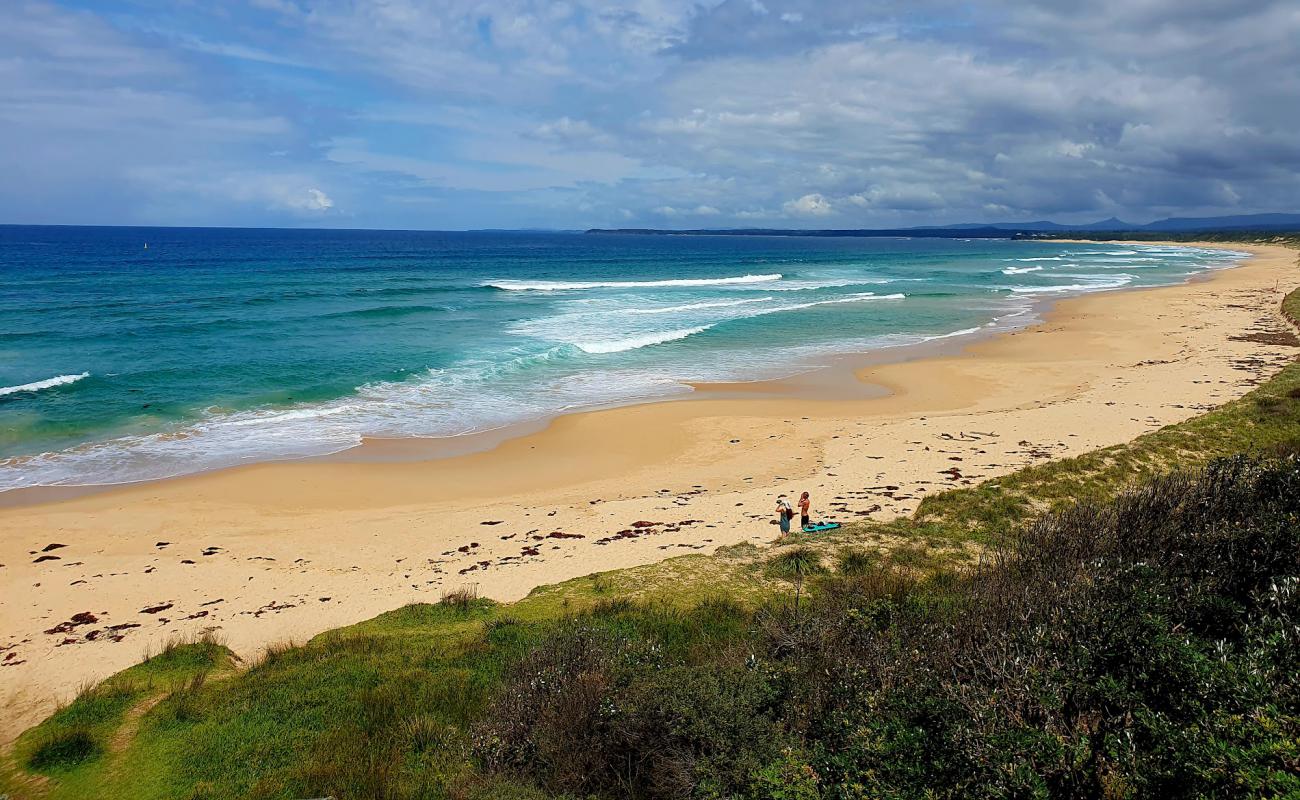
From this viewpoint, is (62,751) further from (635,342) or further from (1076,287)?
(1076,287)

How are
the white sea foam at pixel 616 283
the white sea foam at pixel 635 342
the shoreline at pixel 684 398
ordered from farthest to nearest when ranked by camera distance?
the white sea foam at pixel 616 283 < the white sea foam at pixel 635 342 < the shoreline at pixel 684 398

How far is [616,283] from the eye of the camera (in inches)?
2571

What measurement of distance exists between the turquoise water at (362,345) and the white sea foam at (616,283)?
1.41 ft

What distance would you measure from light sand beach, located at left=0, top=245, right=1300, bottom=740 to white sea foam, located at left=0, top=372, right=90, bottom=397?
35.5 ft

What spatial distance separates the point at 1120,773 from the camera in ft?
13.5

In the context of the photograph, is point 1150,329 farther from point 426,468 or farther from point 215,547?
point 215,547

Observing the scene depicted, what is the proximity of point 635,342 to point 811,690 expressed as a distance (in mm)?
29470

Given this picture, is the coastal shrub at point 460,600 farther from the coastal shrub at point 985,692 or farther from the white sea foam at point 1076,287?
the white sea foam at point 1076,287

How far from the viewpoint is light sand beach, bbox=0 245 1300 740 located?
10.9 m

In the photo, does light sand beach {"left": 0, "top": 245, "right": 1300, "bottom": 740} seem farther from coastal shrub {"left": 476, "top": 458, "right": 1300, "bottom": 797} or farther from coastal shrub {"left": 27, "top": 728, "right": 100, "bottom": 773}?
coastal shrub {"left": 476, "top": 458, "right": 1300, "bottom": 797}

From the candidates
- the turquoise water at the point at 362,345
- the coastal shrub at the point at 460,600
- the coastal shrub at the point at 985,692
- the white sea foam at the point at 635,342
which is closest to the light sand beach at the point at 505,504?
the coastal shrub at the point at 460,600

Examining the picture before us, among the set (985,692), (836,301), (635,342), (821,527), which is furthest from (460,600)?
(836,301)

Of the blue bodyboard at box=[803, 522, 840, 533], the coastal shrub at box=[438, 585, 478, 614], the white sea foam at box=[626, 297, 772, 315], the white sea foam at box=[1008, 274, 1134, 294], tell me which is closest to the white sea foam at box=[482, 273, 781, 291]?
the white sea foam at box=[626, 297, 772, 315]

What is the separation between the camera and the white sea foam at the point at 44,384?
76.9 feet
